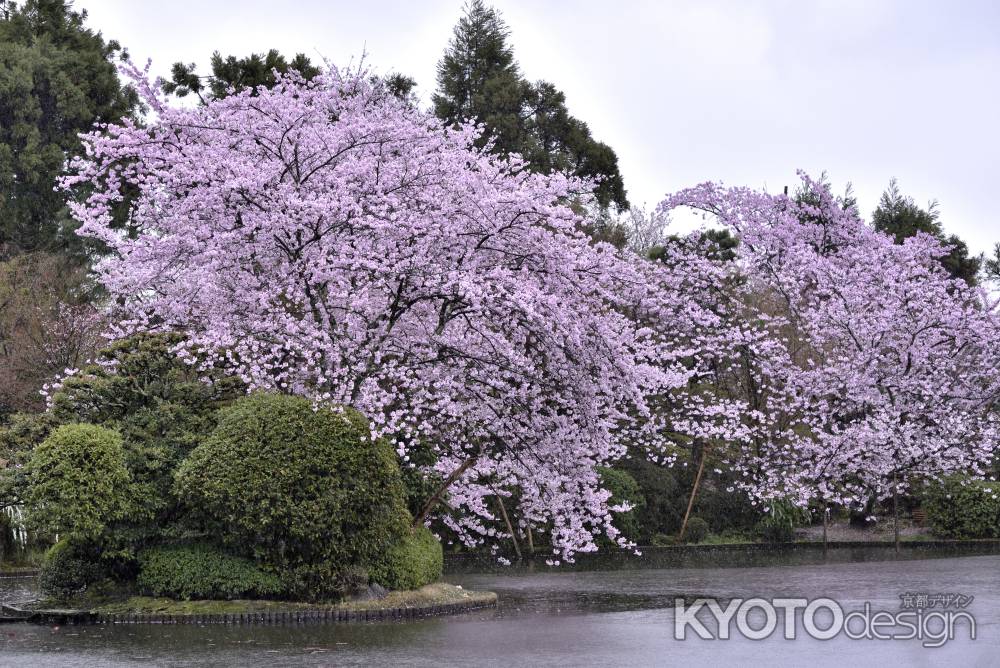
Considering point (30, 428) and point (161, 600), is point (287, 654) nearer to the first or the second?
point (161, 600)

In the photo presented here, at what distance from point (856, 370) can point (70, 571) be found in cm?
1706

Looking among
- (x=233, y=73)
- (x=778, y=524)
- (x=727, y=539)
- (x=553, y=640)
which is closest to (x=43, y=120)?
(x=233, y=73)

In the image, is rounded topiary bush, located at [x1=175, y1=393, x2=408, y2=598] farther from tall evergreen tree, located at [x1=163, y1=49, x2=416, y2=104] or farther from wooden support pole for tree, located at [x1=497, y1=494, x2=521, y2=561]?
tall evergreen tree, located at [x1=163, y1=49, x2=416, y2=104]

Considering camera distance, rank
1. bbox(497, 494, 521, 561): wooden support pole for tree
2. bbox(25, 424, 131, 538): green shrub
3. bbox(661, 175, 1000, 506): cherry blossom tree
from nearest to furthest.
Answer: bbox(25, 424, 131, 538): green shrub
bbox(497, 494, 521, 561): wooden support pole for tree
bbox(661, 175, 1000, 506): cherry blossom tree

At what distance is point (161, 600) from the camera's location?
49.9 ft

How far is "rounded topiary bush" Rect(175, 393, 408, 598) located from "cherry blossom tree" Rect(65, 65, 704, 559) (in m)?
0.89

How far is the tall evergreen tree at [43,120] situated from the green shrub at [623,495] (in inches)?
849

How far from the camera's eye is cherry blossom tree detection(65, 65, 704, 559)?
16.2 metres

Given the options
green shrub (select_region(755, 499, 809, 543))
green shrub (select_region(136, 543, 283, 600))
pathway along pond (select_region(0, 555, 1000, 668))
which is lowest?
pathway along pond (select_region(0, 555, 1000, 668))

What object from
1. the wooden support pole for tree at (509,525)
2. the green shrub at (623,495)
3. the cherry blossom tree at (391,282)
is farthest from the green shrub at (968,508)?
the cherry blossom tree at (391,282)

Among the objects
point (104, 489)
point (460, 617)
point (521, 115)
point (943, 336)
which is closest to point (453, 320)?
point (460, 617)

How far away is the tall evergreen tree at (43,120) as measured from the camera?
39531 millimetres

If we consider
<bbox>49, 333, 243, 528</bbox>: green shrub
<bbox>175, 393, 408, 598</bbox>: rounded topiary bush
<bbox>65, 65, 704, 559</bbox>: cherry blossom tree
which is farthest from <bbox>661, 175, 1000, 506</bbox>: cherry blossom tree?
<bbox>49, 333, 243, 528</bbox>: green shrub

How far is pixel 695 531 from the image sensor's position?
28.5m
